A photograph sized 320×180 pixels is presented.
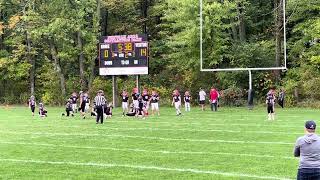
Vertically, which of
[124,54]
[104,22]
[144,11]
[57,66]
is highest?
[144,11]

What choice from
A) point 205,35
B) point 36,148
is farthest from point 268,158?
point 205,35

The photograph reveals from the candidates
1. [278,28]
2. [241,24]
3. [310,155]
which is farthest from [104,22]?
[310,155]

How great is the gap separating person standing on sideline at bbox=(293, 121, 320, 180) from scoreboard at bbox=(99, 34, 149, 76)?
930 inches

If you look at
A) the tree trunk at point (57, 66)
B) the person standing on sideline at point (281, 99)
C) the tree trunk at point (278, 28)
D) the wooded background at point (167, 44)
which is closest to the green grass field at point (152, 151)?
the person standing on sideline at point (281, 99)

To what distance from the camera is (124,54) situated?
3119 centimetres

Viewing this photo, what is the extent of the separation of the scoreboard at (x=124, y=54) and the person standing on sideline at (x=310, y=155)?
930 inches

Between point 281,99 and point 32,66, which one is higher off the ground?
point 32,66

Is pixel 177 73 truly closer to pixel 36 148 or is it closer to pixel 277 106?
pixel 277 106

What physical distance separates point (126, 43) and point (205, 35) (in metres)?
7.76

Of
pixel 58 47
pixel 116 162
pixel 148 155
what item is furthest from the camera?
pixel 58 47

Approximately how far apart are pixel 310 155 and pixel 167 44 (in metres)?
32.1

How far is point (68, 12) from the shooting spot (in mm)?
42219

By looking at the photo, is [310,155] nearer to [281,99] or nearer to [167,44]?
[281,99]

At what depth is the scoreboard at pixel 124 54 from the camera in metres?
30.7
